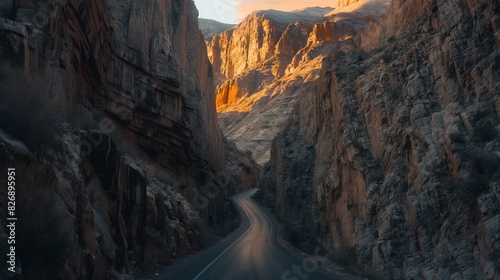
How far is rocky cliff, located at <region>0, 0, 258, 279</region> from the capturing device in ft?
31.9

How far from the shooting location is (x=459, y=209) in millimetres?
13656

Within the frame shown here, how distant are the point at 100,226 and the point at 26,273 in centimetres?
480

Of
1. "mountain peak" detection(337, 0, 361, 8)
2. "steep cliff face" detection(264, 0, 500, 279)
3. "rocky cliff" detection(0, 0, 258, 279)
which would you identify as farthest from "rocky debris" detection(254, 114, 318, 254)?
"mountain peak" detection(337, 0, 361, 8)

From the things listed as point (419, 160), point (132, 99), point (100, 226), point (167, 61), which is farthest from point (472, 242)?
point (167, 61)

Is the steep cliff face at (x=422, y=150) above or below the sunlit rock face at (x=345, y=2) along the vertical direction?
below

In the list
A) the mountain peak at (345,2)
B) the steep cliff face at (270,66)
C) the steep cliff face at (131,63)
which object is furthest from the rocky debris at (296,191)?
the mountain peak at (345,2)

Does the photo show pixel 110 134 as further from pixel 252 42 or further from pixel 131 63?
pixel 252 42

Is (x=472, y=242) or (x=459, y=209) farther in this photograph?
(x=459, y=209)

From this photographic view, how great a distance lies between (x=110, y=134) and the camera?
23.3 meters

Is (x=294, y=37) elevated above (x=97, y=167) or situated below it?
above

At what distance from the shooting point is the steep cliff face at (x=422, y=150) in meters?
→ 13.1

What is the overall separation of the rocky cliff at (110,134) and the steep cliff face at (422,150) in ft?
31.6

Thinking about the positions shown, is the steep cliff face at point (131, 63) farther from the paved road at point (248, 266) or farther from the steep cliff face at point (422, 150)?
the steep cliff face at point (422, 150)

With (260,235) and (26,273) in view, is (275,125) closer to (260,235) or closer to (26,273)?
(260,235)
